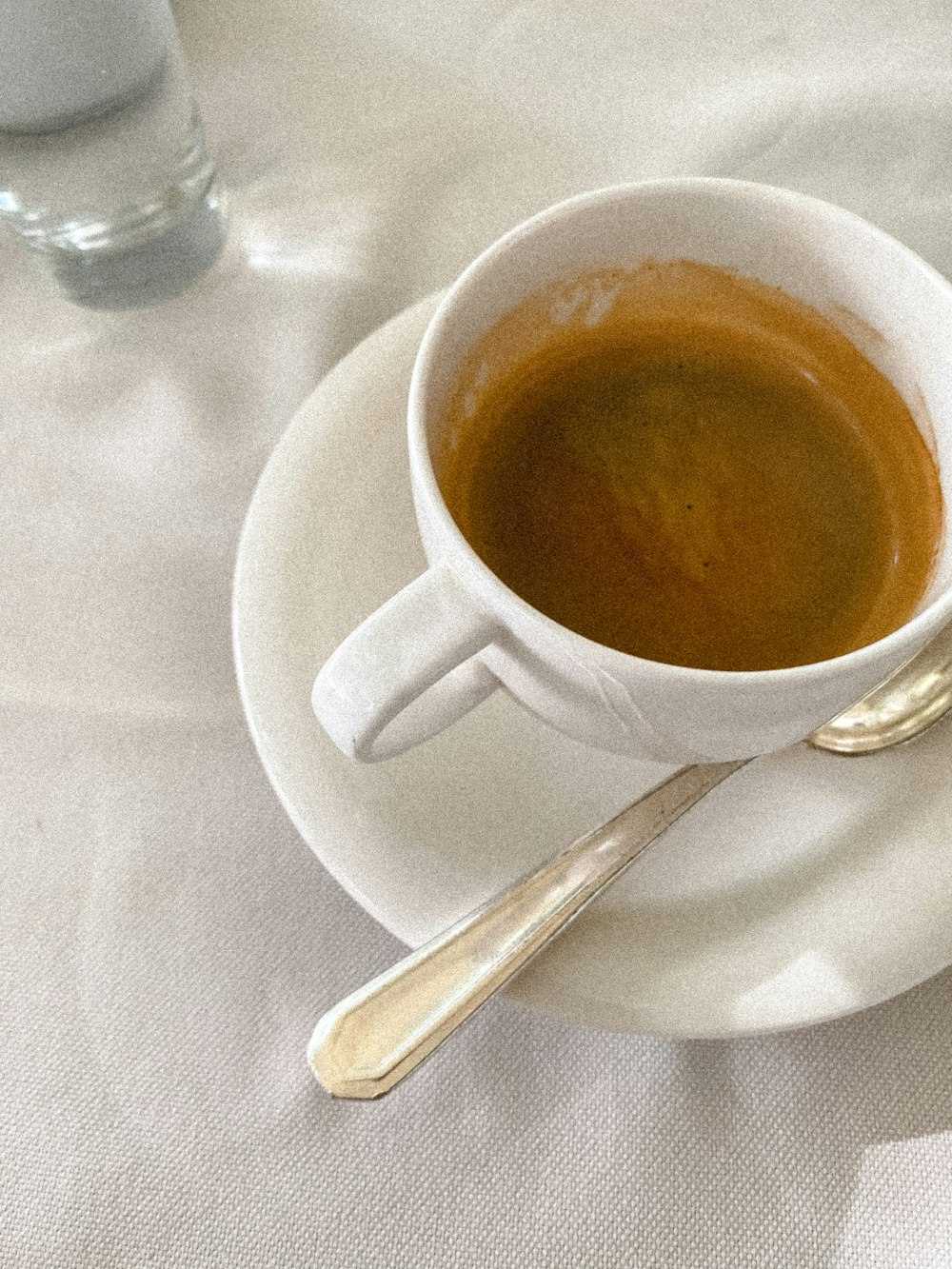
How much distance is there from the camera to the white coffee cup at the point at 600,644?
434mm

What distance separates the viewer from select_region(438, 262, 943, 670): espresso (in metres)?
0.62

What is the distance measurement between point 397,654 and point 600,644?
99 millimetres

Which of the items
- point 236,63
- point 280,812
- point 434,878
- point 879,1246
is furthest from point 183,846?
point 236,63

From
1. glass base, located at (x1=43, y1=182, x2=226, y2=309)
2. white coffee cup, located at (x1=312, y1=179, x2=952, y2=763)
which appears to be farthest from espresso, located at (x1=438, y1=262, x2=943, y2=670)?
glass base, located at (x1=43, y1=182, x2=226, y2=309)

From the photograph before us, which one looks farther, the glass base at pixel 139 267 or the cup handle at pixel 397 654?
the glass base at pixel 139 267

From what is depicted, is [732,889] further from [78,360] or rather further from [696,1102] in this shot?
[78,360]

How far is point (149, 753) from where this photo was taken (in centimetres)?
64

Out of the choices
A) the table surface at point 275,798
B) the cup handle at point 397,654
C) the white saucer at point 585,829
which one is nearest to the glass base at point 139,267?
the table surface at point 275,798

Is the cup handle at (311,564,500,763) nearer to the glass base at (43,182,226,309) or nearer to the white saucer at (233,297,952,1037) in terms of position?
the white saucer at (233,297,952,1037)

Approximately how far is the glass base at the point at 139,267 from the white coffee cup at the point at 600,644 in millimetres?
331

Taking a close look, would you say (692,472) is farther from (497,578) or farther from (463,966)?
(463,966)

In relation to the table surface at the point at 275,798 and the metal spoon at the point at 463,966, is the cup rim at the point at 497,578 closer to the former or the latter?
the metal spoon at the point at 463,966

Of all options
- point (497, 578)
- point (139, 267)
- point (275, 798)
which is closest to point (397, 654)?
point (497, 578)

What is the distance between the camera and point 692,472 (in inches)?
27.4
